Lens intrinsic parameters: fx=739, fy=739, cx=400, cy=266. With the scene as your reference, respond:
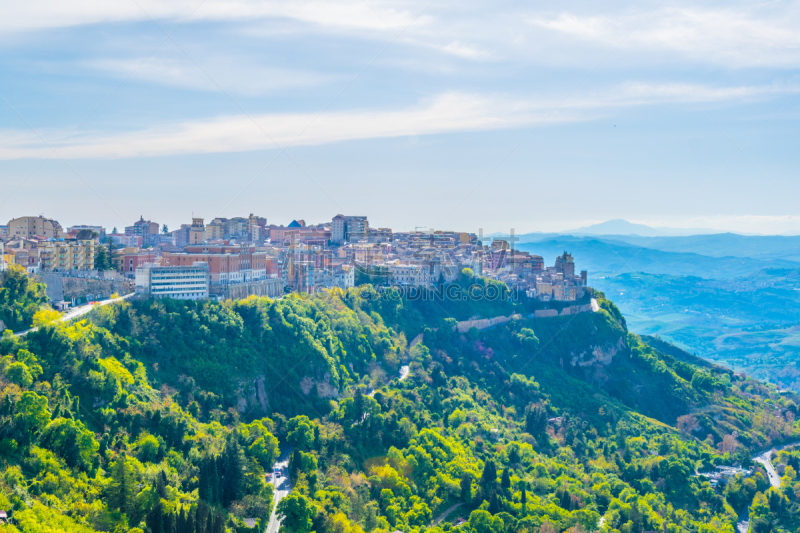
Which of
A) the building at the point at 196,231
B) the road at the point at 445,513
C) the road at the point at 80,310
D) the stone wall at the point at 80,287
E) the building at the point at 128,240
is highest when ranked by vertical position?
the building at the point at 196,231

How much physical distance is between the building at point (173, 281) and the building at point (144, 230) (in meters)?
39.7

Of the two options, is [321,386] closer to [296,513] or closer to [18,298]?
[296,513]

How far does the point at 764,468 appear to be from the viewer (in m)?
54.6

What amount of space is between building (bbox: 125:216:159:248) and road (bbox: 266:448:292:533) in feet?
177

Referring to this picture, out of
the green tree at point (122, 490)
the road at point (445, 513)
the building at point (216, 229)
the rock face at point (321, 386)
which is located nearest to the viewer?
the green tree at point (122, 490)

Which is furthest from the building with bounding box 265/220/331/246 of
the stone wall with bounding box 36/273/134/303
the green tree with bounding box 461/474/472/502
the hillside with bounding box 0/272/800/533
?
the green tree with bounding box 461/474/472/502

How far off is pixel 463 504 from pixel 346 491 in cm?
731

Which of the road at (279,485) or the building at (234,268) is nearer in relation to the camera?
the road at (279,485)

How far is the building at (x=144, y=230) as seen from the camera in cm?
8644

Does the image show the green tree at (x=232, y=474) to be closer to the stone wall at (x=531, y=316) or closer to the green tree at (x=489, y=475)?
the green tree at (x=489, y=475)

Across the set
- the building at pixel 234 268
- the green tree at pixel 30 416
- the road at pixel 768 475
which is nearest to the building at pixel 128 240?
the building at pixel 234 268

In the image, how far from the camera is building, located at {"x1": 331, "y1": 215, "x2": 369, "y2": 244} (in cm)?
8669

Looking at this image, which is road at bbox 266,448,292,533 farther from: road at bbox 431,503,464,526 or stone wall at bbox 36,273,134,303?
stone wall at bbox 36,273,134,303

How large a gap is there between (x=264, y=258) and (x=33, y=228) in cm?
2172
